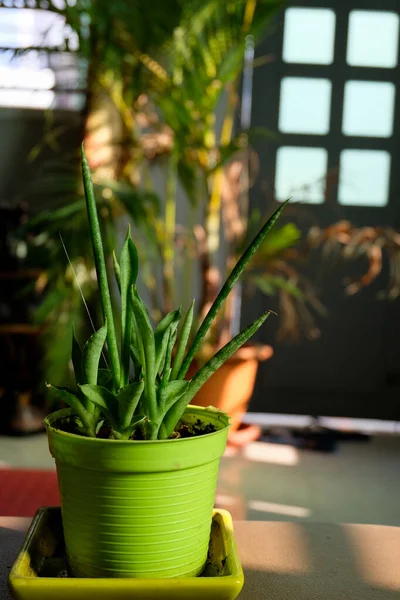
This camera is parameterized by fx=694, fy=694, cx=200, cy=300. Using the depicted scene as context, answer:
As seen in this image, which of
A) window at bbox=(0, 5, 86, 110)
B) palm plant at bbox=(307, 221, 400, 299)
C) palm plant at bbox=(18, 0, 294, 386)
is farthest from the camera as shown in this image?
window at bbox=(0, 5, 86, 110)

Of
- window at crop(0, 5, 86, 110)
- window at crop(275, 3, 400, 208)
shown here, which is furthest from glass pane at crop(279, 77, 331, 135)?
window at crop(0, 5, 86, 110)

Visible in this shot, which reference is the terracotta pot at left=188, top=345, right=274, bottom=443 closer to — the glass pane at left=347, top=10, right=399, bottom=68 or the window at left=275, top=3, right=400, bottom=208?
the window at left=275, top=3, right=400, bottom=208

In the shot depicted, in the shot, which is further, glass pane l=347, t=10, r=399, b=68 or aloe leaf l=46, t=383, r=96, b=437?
glass pane l=347, t=10, r=399, b=68

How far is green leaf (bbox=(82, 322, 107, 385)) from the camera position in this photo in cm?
49

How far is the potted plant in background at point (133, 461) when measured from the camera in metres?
0.49

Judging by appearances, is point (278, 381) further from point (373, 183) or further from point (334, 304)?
point (373, 183)

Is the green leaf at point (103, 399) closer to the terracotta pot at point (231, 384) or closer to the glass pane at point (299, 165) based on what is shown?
the terracotta pot at point (231, 384)

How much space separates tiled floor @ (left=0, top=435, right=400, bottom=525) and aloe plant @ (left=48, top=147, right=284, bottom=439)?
1.58 m

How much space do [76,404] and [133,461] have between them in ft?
0.19

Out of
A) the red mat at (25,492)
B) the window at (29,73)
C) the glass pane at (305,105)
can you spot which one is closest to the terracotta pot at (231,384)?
the red mat at (25,492)

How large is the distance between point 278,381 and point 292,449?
0.56m

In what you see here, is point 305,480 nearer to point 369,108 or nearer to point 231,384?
point 231,384

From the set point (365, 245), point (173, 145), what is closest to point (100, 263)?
point (173, 145)

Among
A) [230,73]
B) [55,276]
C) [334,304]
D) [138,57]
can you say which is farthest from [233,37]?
[334,304]
